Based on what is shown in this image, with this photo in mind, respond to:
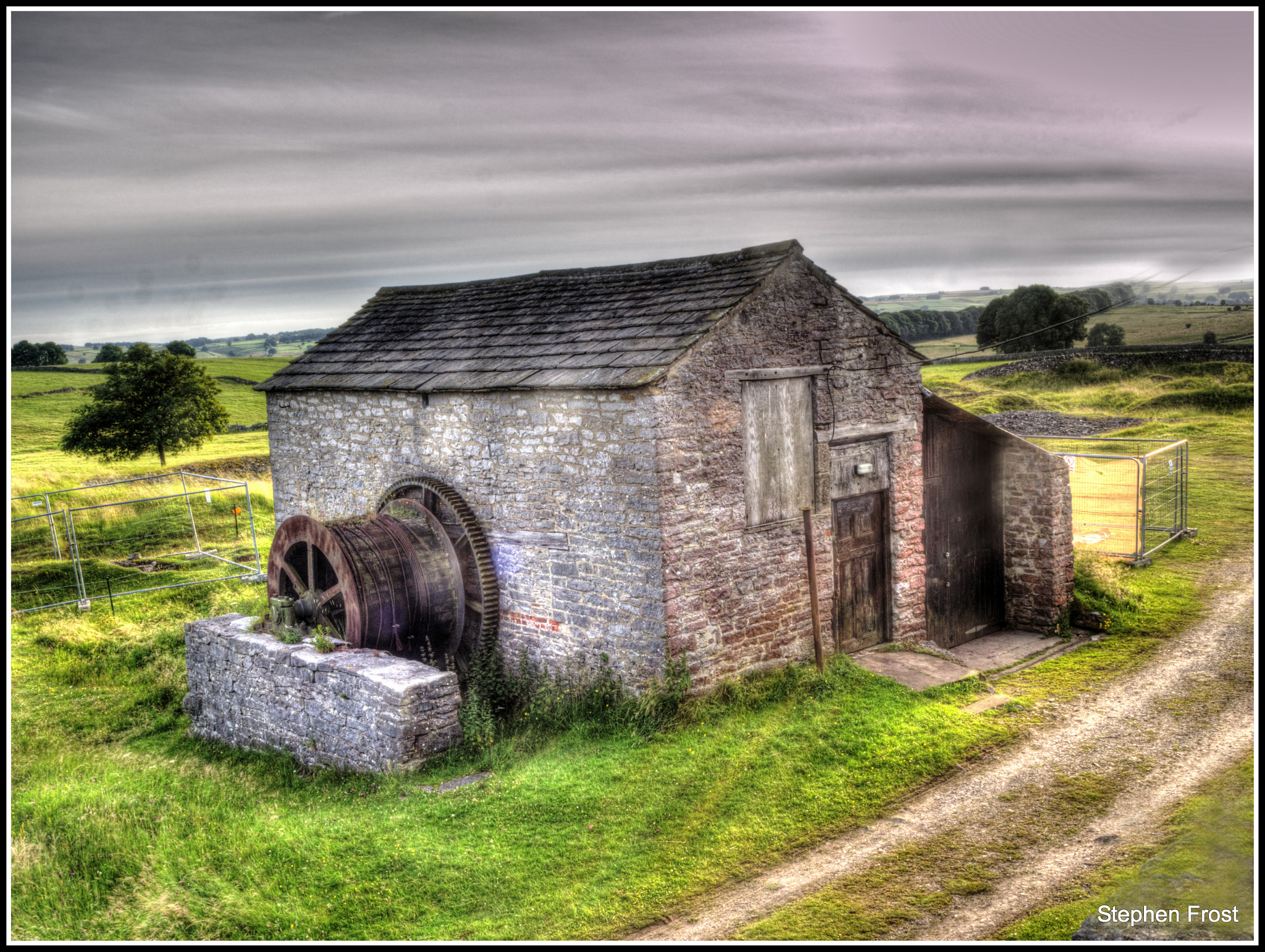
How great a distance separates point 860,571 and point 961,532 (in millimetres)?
2534

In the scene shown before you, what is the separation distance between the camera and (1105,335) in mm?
35875

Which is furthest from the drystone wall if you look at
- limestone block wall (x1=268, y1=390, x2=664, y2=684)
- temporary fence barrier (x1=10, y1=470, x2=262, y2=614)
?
limestone block wall (x1=268, y1=390, x2=664, y2=684)

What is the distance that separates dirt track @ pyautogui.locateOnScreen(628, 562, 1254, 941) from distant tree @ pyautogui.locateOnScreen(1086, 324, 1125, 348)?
92.1ft

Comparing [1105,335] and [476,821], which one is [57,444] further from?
[1105,335]

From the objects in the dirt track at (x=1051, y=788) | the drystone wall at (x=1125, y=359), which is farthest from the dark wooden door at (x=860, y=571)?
the drystone wall at (x=1125, y=359)

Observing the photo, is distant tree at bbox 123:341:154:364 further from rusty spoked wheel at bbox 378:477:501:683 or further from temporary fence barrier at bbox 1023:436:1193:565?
temporary fence barrier at bbox 1023:436:1193:565

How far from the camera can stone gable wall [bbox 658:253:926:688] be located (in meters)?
8.96

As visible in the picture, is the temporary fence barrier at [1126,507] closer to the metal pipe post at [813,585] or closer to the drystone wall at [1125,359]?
the metal pipe post at [813,585]

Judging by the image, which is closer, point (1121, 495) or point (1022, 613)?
point (1022, 613)

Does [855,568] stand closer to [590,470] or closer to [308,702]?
[590,470]

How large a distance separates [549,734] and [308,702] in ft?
9.29

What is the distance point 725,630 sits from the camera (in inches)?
369

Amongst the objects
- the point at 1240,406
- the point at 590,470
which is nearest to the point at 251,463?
the point at 590,470

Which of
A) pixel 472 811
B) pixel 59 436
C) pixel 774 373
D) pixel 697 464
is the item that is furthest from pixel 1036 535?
pixel 59 436
